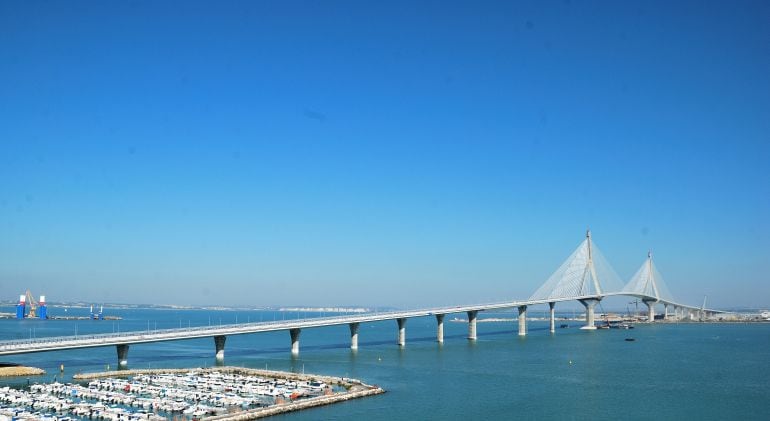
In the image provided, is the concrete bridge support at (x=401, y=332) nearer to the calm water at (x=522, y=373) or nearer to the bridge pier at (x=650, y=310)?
the calm water at (x=522, y=373)

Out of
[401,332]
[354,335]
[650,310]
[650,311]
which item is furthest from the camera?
[650,310]

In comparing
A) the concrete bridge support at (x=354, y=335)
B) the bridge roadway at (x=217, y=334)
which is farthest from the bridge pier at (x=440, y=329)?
the concrete bridge support at (x=354, y=335)

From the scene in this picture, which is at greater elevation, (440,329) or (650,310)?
(440,329)

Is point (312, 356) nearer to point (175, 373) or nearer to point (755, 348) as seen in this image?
point (175, 373)

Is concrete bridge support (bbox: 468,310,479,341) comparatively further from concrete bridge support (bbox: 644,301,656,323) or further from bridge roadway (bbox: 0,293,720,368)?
concrete bridge support (bbox: 644,301,656,323)

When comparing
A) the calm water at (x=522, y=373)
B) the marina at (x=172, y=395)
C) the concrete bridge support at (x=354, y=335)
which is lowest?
the calm water at (x=522, y=373)

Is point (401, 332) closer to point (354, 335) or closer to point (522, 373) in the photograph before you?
point (354, 335)

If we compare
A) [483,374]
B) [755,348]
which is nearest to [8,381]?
[483,374]

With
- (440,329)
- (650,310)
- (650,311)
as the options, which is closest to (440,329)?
(440,329)
